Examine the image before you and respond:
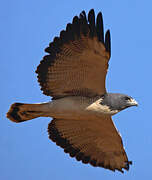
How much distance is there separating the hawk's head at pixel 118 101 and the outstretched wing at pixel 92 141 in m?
0.67

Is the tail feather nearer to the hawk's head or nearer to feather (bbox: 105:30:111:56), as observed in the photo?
the hawk's head

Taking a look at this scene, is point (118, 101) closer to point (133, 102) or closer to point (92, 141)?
point (133, 102)

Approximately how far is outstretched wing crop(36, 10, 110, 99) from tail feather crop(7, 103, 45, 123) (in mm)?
422

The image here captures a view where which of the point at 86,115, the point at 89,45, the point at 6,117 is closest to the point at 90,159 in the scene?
the point at 86,115

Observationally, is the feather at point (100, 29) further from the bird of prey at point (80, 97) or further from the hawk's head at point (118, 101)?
the hawk's head at point (118, 101)

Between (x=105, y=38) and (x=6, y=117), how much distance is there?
8.78 feet

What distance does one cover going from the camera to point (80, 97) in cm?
909

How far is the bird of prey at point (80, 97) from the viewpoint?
8.27 metres

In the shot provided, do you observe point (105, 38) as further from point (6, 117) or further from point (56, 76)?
point (6, 117)

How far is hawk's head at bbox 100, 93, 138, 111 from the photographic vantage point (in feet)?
28.8

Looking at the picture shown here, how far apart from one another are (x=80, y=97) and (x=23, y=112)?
1.23 m

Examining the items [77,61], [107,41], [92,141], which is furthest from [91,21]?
[92,141]

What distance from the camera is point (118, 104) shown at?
8.80 meters

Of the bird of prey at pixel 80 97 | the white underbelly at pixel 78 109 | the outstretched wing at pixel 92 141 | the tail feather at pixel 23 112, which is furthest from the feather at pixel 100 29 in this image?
the outstretched wing at pixel 92 141
